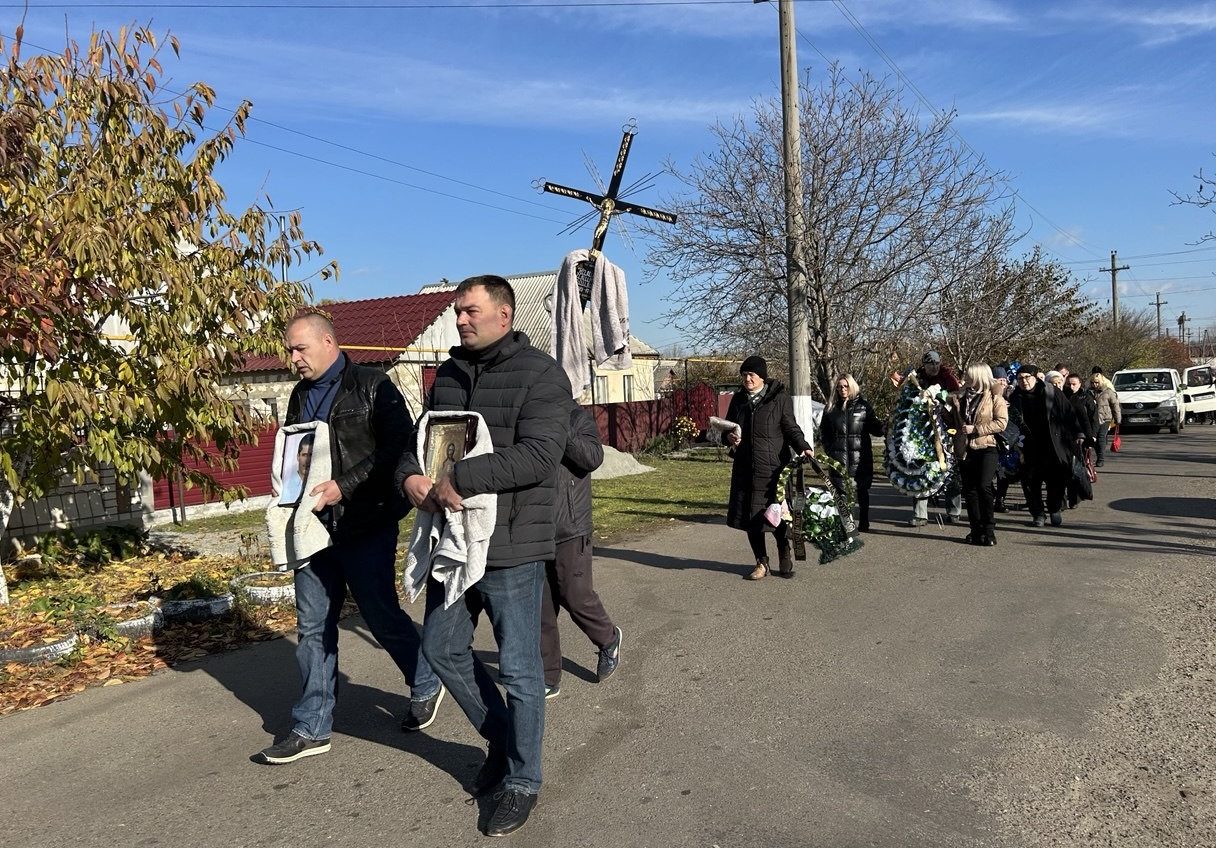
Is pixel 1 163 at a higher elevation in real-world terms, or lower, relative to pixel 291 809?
higher

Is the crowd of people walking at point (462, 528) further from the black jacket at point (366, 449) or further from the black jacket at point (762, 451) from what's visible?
the black jacket at point (762, 451)

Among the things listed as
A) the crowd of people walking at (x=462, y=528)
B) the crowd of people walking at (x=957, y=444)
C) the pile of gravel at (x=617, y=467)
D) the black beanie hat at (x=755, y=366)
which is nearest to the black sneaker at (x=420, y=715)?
the crowd of people walking at (x=462, y=528)

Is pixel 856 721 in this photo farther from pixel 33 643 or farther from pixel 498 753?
pixel 33 643

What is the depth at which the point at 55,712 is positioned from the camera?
5344 millimetres

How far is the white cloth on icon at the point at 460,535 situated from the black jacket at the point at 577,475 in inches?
26.9

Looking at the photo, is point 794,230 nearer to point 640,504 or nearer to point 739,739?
point 640,504

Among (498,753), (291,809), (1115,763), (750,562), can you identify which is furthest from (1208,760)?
(750,562)

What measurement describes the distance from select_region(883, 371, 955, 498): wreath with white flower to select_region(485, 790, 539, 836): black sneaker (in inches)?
288

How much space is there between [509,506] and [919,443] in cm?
755

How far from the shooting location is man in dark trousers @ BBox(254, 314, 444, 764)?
14.2 ft

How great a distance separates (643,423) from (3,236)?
18576 mm

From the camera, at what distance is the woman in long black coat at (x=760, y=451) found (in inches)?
306

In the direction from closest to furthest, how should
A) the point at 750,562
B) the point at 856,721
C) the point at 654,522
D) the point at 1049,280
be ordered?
the point at 856,721 < the point at 750,562 < the point at 654,522 < the point at 1049,280

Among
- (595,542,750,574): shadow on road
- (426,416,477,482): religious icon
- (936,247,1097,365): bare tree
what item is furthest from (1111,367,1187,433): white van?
(426,416,477,482): religious icon
